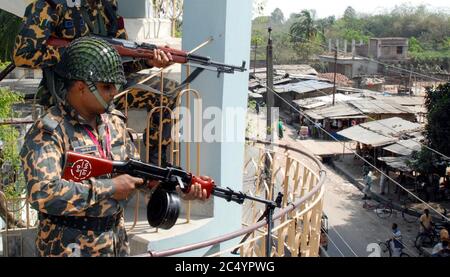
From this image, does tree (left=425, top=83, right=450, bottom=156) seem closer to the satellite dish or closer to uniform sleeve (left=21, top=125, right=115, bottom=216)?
the satellite dish

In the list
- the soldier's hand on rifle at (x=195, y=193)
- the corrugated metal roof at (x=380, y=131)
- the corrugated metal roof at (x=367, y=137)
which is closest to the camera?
the soldier's hand on rifle at (x=195, y=193)

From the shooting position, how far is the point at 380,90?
40.9 metres

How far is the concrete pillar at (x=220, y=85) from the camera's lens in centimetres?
425

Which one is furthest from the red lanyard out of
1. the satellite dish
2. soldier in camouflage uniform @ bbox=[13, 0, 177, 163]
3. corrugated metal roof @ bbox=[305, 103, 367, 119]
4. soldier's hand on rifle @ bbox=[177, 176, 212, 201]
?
corrugated metal roof @ bbox=[305, 103, 367, 119]

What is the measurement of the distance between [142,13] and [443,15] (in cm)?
8349

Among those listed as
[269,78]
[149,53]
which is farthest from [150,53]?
[269,78]

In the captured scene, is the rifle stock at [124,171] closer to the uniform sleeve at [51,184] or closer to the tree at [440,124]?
the uniform sleeve at [51,184]

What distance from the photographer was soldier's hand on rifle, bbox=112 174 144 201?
8.29ft

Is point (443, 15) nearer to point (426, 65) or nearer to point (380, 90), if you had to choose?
point (426, 65)

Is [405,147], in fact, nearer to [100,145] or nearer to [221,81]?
[221,81]

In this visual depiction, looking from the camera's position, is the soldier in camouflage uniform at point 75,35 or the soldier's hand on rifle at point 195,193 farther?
the soldier in camouflage uniform at point 75,35

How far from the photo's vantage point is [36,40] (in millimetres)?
3596

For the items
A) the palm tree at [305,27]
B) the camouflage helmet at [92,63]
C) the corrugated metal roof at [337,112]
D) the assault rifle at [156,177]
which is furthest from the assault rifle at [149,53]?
the palm tree at [305,27]
